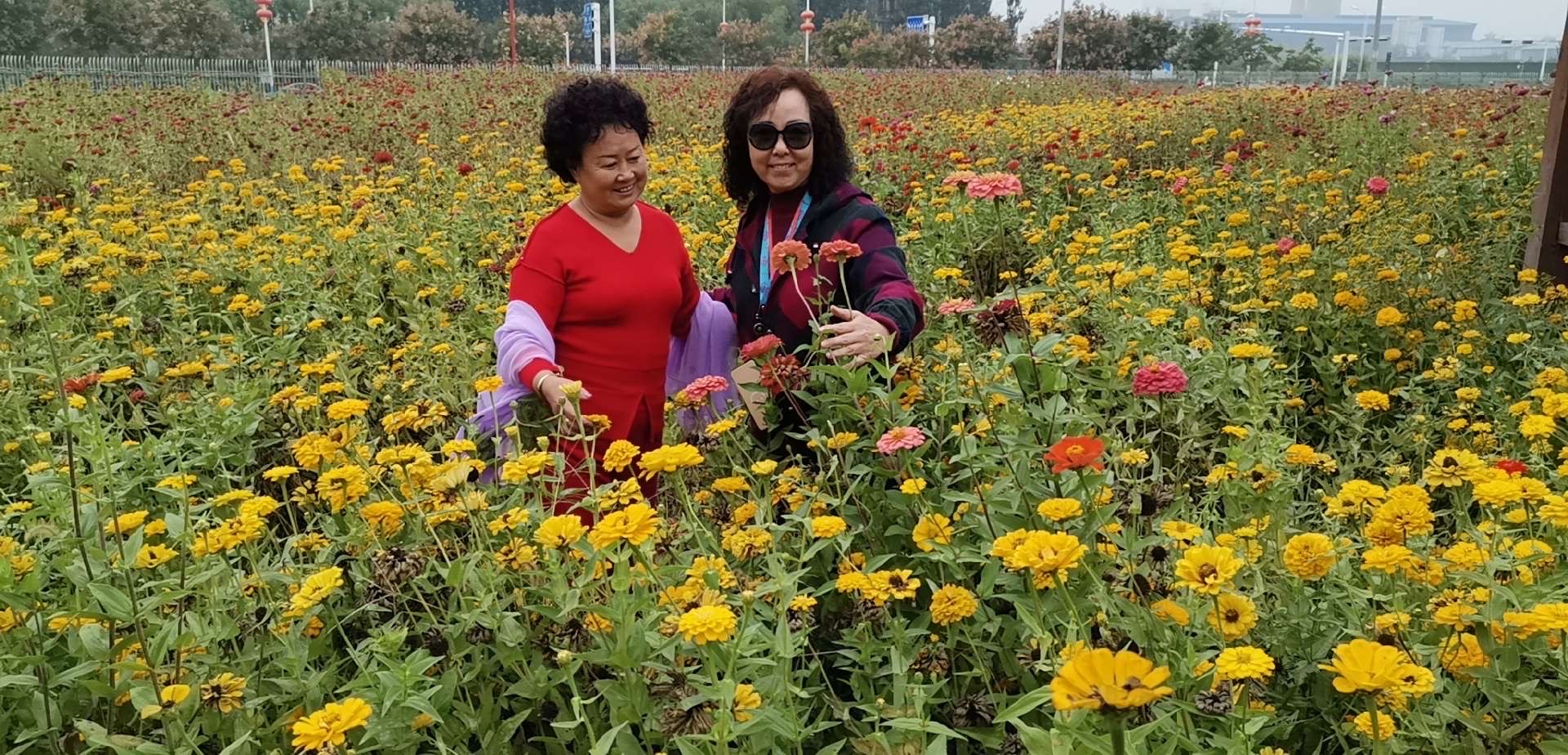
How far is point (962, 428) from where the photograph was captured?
1.77 metres

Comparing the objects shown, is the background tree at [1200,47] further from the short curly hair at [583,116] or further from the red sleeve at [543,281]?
the red sleeve at [543,281]

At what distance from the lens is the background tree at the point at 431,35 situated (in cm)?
3769

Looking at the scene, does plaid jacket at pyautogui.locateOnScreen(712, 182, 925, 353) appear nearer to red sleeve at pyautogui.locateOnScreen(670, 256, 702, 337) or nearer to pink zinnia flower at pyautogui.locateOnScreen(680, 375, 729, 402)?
red sleeve at pyautogui.locateOnScreen(670, 256, 702, 337)

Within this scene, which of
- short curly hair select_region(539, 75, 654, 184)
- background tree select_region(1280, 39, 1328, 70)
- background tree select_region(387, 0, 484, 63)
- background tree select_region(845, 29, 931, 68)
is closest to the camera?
short curly hair select_region(539, 75, 654, 184)

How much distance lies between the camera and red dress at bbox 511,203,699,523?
2.33 m

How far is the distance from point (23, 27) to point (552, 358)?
45.1m

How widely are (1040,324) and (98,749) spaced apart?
2.01 metres

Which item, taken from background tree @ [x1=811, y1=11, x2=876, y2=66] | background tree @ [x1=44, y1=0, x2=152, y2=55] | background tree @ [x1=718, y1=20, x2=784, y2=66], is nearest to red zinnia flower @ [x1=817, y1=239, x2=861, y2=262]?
background tree @ [x1=811, y1=11, x2=876, y2=66]

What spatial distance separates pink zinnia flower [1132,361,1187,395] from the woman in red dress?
1.14 meters

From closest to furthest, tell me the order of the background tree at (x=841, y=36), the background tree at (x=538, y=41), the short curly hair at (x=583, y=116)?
the short curly hair at (x=583, y=116) < the background tree at (x=538, y=41) < the background tree at (x=841, y=36)

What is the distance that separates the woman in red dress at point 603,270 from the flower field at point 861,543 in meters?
0.19

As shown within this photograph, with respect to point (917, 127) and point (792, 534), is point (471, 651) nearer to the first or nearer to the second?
point (792, 534)

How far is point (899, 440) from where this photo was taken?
1.70 m

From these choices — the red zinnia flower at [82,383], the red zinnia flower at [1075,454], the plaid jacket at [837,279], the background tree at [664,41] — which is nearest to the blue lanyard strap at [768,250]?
the plaid jacket at [837,279]
